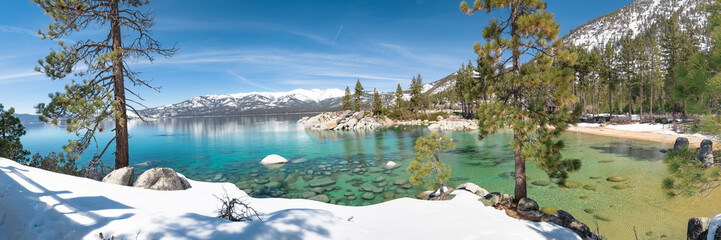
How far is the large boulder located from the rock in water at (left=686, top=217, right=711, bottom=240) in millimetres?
15401

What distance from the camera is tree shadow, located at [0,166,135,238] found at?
393cm

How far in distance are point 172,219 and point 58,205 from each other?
2.13m

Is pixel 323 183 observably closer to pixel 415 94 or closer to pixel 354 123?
pixel 354 123

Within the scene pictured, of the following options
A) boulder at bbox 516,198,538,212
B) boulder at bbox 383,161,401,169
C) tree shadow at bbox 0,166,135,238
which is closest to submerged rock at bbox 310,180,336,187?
boulder at bbox 383,161,401,169

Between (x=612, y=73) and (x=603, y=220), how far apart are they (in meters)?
48.6

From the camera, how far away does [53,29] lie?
8.77m

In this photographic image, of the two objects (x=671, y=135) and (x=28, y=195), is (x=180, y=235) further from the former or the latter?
(x=671, y=135)

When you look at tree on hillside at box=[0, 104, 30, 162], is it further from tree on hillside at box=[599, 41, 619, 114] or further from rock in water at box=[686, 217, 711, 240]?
tree on hillside at box=[599, 41, 619, 114]

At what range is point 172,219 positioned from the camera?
421cm

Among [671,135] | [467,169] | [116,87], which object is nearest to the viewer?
[116,87]

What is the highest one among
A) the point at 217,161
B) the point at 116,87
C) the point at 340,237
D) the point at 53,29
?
the point at 53,29

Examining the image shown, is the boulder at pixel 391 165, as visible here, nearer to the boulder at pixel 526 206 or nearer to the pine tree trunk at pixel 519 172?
the pine tree trunk at pixel 519 172

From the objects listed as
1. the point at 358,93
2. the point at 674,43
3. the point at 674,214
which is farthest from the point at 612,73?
the point at 358,93

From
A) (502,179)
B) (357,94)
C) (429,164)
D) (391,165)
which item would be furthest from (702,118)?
(357,94)
